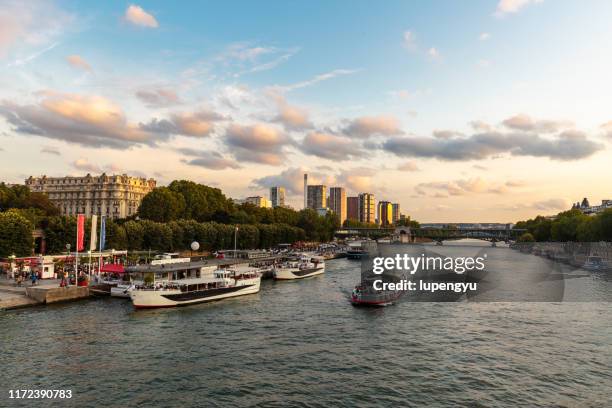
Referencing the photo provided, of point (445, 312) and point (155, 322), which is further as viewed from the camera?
point (445, 312)

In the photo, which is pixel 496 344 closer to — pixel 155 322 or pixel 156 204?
pixel 155 322

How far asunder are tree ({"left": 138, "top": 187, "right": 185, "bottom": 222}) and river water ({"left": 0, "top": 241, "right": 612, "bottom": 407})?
88.8 m

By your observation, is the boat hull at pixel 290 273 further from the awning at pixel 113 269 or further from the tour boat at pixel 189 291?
the awning at pixel 113 269

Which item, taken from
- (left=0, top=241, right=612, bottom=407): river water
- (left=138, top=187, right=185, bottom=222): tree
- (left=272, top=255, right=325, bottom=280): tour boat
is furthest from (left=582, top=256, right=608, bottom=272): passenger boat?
(left=138, top=187, right=185, bottom=222): tree

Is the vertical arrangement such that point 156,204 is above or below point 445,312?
above

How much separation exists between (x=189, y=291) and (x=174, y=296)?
2.71 metres

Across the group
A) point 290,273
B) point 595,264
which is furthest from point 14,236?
point 595,264

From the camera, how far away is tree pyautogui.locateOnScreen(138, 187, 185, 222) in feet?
467

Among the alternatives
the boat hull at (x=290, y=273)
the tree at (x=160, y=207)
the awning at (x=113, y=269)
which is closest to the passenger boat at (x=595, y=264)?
the boat hull at (x=290, y=273)

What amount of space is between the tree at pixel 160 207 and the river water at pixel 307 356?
88.8 metres

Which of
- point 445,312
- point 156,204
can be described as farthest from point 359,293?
point 156,204

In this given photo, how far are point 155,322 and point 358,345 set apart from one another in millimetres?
21145

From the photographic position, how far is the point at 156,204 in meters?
143

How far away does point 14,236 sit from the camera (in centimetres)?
7531
